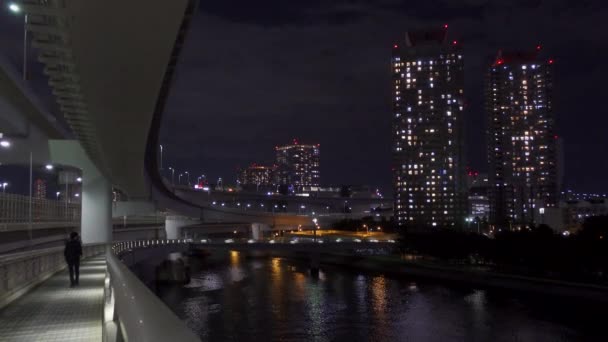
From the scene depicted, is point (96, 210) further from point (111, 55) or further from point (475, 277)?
point (475, 277)

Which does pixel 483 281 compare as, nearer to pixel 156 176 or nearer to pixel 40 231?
pixel 156 176

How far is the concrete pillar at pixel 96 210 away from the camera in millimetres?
37969

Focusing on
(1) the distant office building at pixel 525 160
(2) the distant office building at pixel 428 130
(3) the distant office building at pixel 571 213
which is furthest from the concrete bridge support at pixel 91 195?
(1) the distant office building at pixel 525 160

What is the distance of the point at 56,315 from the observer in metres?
11.7

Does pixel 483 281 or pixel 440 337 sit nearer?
pixel 440 337

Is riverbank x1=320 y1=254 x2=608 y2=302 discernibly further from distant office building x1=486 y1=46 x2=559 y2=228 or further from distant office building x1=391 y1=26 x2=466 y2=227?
distant office building x1=486 y1=46 x2=559 y2=228

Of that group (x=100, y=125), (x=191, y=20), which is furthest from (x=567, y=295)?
(x=191, y=20)

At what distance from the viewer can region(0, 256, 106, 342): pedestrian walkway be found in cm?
959

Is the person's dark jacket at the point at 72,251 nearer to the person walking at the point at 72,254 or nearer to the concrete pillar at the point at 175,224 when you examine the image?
the person walking at the point at 72,254

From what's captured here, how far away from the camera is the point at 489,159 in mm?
197750

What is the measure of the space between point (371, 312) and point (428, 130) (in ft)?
429

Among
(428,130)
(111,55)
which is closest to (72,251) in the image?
(111,55)

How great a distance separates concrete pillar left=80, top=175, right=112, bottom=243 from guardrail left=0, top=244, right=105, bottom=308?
14.2m

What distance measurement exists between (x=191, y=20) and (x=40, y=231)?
90.8ft
